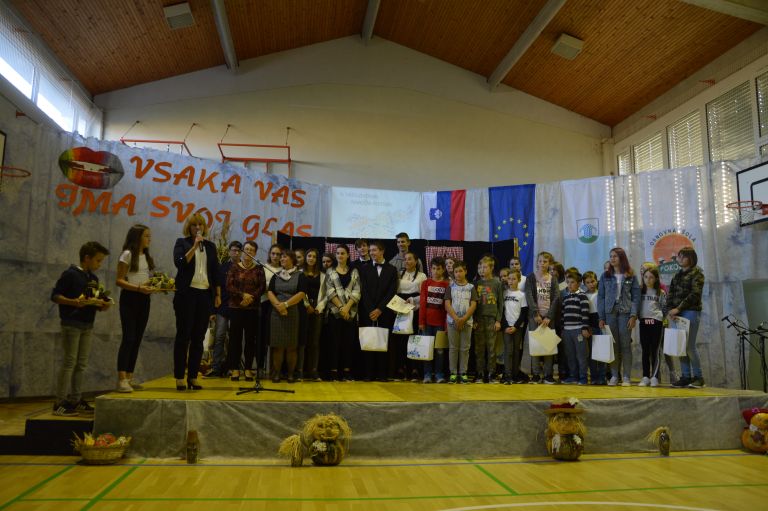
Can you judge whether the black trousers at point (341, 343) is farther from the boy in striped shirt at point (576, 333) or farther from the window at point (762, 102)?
the window at point (762, 102)

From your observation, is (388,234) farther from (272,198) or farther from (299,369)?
(299,369)

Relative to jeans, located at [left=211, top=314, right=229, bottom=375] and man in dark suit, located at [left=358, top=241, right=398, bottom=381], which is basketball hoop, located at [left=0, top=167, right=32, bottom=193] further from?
man in dark suit, located at [left=358, top=241, right=398, bottom=381]

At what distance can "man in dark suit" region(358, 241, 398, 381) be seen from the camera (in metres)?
5.32

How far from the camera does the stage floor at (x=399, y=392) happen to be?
3.73 metres

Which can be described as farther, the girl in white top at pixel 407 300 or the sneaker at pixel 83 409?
the girl in white top at pixel 407 300

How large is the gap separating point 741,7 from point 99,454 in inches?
320

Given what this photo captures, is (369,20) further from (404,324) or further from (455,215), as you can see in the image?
(404,324)

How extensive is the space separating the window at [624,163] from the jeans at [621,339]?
17.2 feet

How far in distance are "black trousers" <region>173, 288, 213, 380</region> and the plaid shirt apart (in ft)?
13.8

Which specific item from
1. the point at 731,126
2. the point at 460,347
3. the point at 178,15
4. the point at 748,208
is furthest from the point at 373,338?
the point at 731,126

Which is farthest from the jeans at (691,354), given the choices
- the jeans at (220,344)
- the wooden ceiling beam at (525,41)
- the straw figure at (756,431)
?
the wooden ceiling beam at (525,41)

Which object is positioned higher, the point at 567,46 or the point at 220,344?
the point at 567,46

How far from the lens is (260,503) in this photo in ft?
8.70

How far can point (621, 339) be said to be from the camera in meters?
5.29
